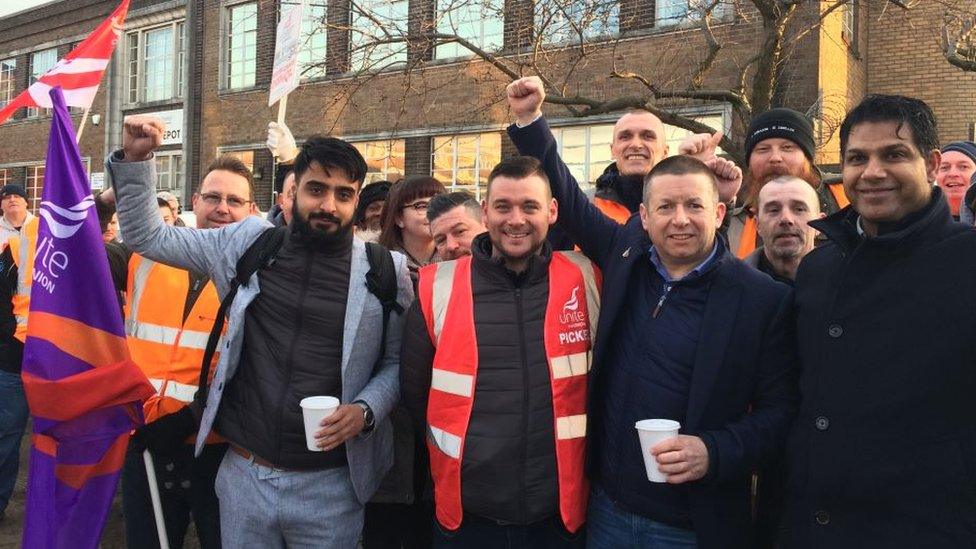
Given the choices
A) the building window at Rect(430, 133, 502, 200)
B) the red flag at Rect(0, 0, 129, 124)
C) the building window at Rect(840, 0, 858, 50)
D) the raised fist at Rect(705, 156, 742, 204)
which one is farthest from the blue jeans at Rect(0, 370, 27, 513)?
the building window at Rect(840, 0, 858, 50)

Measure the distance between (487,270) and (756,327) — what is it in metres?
0.94

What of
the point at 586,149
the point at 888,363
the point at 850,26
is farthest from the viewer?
the point at 586,149

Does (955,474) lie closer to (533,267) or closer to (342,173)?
(533,267)

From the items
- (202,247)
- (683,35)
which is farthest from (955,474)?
(683,35)

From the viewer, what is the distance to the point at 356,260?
2.83 metres

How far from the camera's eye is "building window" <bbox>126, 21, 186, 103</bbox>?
18125 mm

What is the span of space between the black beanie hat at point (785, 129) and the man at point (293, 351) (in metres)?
2.05

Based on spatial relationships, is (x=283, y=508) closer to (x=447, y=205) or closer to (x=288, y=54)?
(x=447, y=205)

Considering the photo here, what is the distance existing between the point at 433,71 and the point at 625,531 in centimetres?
1240

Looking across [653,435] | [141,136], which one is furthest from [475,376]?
[141,136]

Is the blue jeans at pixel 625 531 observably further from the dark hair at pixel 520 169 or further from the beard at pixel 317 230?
the beard at pixel 317 230

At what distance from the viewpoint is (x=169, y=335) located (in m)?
3.16

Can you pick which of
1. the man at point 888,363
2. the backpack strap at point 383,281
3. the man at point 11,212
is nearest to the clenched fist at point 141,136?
the backpack strap at point 383,281

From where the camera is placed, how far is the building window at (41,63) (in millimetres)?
21766
